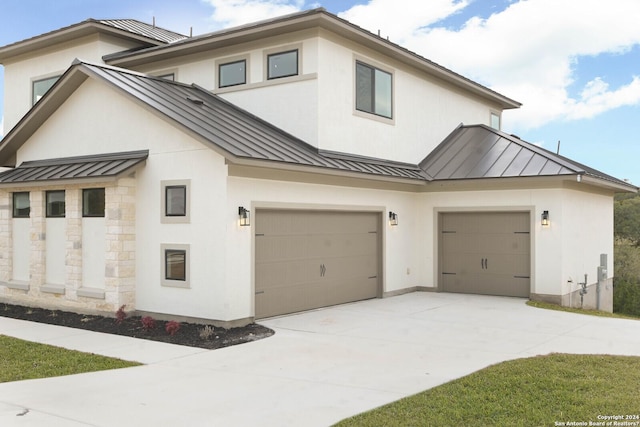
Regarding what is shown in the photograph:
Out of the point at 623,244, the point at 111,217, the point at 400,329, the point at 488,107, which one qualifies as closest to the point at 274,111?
the point at 111,217

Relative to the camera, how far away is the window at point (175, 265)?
39.1ft

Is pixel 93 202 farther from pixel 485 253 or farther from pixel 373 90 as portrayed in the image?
pixel 485 253

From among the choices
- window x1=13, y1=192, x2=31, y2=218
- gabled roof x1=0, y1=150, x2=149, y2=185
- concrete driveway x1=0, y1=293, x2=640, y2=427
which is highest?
gabled roof x1=0, y1=150, x2=149, y2=185

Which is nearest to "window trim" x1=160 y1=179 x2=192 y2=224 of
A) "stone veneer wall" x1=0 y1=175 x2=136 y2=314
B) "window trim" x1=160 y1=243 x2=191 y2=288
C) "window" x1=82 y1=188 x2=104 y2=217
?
"window trim" x1=160 y1=243 x2=191 y2=288

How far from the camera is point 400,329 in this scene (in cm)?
1162

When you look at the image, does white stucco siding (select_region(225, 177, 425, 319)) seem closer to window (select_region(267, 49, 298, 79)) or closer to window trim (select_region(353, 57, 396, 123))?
window trim (select_region(353, 57, 396, 123))

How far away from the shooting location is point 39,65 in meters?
20.0

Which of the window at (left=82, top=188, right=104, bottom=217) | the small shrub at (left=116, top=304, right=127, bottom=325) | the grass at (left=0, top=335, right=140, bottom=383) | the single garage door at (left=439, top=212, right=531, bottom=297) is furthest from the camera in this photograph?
the single garage door at (left=439, top=212, right=531, bottom=297)

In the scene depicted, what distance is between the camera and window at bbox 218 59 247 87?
15.5 metres

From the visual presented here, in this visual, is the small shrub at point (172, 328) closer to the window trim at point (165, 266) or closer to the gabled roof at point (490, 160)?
the window trim at point (165, 266)

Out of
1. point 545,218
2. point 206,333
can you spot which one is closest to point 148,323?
point 206,333

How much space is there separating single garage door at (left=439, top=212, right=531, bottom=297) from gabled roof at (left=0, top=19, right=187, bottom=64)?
35.0 feet

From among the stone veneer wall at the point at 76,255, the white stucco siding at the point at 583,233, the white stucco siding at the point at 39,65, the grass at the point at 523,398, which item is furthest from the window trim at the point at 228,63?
the grass at the point at 523,398

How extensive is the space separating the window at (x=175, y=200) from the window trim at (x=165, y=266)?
63cm
